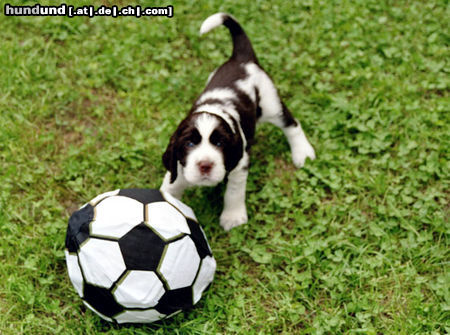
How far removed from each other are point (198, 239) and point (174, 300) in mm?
392

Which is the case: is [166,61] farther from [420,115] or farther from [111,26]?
[420,115]

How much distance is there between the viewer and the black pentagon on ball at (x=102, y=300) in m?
2.71

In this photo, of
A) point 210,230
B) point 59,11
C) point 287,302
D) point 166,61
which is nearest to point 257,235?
point 210,230

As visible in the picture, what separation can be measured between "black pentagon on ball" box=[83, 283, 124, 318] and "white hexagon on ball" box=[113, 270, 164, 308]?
0.16 ft

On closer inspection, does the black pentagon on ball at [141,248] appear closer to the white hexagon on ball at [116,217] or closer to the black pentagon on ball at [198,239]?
the white hexagon on ball at [116,217]

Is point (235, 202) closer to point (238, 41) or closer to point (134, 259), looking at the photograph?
point (134, 259)

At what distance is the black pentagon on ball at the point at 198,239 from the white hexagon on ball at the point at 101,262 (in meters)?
0.46

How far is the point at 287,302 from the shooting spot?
3.14 metres

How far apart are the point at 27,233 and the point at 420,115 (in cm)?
329

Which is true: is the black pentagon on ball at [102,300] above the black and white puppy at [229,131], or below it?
below

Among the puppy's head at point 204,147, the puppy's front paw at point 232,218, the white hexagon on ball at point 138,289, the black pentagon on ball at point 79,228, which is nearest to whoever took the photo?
the white hexagon on ball at point 138,289

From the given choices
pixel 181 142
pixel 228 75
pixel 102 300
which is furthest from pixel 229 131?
pixel 102 300

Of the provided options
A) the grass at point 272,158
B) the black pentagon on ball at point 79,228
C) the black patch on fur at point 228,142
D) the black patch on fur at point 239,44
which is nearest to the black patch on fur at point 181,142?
the black patch on fur at point 228,142

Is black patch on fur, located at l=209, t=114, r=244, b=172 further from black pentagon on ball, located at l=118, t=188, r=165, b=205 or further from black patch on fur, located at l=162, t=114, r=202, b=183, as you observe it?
black pentagon on ball, located at l=118, t=188, r=165, b=205
